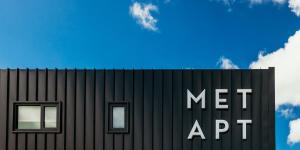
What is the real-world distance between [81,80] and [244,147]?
19.1 feet

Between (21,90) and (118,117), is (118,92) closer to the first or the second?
(118,117)

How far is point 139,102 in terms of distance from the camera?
19594 millimetres

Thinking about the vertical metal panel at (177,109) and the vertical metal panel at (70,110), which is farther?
the vertical metal panel at (70,110)

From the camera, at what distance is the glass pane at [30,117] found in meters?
19.8

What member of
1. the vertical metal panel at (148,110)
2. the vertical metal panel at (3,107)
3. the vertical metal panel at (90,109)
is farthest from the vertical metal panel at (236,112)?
the vertical metal panel at (3,107)

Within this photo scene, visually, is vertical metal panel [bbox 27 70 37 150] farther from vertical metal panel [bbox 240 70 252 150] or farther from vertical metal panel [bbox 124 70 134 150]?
vertical metal panel [bbox 240 70 252 150]

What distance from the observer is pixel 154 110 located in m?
19.6

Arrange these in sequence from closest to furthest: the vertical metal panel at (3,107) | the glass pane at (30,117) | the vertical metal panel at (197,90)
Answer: the vertical metal panel at (197,90), the glass pane at (30,117), the vertical metal panel at (3,107)

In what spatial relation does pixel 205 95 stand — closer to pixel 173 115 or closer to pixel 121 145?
pixel 173 115

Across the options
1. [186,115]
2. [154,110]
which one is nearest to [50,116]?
[154,110]

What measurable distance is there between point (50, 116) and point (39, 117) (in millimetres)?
363

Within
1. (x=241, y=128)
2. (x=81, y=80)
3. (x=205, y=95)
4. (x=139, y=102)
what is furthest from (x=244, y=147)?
(x=81, y=80)

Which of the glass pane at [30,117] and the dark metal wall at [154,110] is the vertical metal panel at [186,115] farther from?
the glass pane at [30,117]

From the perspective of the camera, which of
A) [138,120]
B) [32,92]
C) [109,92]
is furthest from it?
[32,92]
